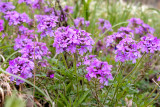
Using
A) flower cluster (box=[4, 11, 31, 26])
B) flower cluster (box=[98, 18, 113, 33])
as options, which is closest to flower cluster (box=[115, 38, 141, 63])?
flower cluster (box=[4, 11, 31, 26])

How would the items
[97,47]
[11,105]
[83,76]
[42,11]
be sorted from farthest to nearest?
[42,11]
[97,47]
[83,76]
[11,105]

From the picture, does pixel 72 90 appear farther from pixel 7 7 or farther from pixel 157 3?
pixel 157 3

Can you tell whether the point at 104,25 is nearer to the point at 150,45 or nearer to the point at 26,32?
the point at 26,32

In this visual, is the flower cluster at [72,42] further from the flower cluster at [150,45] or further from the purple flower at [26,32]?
the purple flower at [26,32]

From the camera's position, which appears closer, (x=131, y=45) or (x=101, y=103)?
(x=131, y=45)

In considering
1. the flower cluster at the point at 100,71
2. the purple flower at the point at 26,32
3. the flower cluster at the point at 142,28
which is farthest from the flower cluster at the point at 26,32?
the flower cluster at the point at 142,28

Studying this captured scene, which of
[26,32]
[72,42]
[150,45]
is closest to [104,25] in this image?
[26,32]

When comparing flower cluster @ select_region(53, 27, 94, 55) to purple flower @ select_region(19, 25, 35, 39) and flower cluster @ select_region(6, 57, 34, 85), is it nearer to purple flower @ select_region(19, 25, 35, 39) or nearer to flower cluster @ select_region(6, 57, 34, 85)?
flower cluster @ select_region(6, 57, 34, 85)

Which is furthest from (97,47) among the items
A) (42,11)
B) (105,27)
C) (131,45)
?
(131,45)
